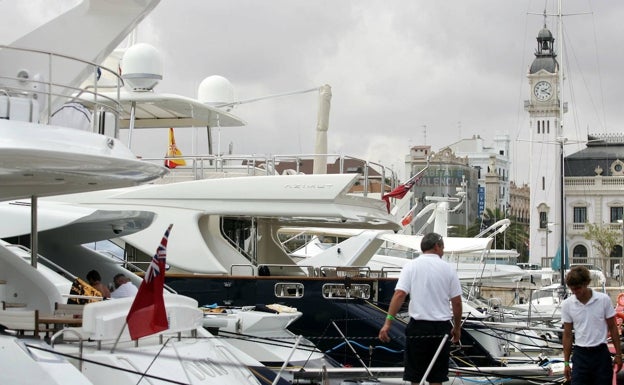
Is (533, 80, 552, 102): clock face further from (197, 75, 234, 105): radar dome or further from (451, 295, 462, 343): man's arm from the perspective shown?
(451, 295, 462, 343): man's arm

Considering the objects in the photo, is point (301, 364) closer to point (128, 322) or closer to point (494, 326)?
point (494, 326)

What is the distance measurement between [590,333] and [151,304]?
3724mm

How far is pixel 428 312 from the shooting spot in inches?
362

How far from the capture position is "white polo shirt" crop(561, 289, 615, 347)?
952 centimetres

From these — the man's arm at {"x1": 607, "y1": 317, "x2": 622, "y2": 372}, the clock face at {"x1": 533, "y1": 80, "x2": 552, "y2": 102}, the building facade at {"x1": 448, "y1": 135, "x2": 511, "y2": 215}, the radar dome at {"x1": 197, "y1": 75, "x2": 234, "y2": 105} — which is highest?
the clock face at {"x1": 533, "y1": 80, "x2": 552, "y2": 102}

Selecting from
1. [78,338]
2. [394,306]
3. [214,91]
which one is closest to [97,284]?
[78,338]

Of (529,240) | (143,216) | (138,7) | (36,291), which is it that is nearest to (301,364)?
(143,216)

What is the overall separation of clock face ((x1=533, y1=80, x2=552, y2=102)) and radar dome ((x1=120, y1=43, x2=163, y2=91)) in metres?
124

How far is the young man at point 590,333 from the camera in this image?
9.50m

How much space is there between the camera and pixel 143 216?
13734 mm

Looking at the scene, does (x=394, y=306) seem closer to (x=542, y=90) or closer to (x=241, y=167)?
(x=241, y=167)

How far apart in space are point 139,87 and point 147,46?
789 millimetres

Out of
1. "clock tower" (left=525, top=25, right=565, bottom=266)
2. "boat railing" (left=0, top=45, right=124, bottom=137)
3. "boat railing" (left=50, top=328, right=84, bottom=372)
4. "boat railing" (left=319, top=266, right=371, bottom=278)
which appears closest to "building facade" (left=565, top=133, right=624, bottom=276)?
"clock tower" (left=525, top=25, right=565, bottom=266)

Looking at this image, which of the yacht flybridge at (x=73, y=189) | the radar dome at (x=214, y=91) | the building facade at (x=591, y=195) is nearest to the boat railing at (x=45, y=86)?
the yacht flybridge at (x=73, y=189)
